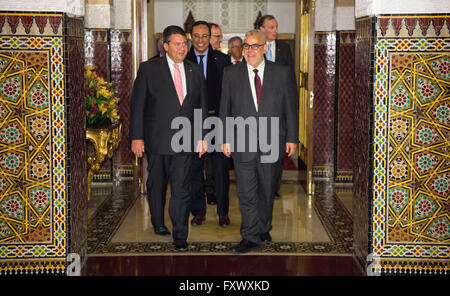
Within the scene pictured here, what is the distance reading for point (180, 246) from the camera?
5.16m

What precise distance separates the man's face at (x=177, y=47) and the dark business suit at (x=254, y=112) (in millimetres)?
407

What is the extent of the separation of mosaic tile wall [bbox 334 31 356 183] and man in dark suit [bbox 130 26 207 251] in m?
3.44

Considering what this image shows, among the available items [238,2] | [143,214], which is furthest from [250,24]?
[143,214]

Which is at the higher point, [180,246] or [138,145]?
[138,145]

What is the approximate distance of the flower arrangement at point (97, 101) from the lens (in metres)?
6.36

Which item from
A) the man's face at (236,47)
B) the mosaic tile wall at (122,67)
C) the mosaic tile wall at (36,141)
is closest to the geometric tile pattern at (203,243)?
the mosaic tile wall at (36,141)

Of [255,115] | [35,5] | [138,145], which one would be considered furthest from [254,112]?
[35,5]

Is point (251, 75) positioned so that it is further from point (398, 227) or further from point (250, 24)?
point (250, 24)

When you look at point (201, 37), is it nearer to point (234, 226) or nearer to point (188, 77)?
point (188, 77)

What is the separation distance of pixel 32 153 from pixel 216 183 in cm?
194

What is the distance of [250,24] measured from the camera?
43.8ft

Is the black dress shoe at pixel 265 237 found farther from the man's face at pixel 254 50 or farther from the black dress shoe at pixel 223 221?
the man's face at pixel 254 50

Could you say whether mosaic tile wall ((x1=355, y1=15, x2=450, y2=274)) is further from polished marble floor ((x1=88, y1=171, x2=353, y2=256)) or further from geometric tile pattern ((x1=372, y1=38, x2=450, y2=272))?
polished marble floor ((x1=88, y1=171, x2=353, y2=256))
